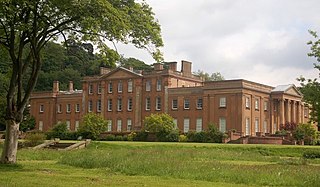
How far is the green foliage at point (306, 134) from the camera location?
55787 millimetres

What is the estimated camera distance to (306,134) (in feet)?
183

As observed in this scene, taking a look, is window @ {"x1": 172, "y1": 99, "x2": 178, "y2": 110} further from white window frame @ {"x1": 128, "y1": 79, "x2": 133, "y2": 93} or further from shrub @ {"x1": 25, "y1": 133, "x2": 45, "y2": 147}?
shrub @ {"x1": 25, "y1": 133, "x2": 45, "y2": 147}

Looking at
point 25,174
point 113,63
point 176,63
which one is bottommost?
point 25,174

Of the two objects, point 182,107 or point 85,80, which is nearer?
point 182,107

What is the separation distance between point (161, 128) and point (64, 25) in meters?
36.1

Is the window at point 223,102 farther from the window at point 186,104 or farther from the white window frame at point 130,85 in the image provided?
the white window frame at point 130,85

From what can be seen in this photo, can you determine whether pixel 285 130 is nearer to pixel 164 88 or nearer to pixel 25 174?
pixel 164 88

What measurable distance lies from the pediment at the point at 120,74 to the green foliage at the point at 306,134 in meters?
23.9

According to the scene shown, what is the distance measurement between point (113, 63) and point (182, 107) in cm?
4560

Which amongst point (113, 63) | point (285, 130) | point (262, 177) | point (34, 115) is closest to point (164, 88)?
point (285, 130)

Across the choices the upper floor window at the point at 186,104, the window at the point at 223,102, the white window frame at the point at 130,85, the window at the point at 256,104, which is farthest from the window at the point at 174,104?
the window at the point at 256,104

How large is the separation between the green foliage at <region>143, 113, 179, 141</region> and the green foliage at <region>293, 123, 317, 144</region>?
13298 mm

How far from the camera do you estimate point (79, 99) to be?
78.4m

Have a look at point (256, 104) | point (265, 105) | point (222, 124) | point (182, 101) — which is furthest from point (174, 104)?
point (265, 105)
